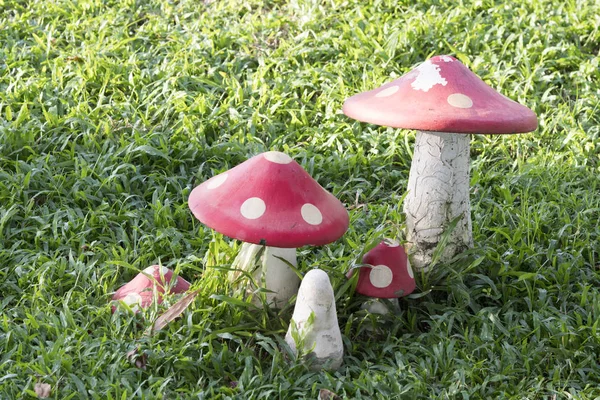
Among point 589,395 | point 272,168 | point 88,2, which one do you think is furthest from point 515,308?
point 88,2

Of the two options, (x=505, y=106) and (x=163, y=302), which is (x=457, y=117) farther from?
(x=163, y=302)

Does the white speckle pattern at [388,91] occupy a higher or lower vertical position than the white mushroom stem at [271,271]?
higher

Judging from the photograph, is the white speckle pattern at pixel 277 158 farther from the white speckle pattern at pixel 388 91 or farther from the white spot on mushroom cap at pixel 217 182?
the white speckle pattern at pixel 388 91

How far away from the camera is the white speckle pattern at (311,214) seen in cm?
311

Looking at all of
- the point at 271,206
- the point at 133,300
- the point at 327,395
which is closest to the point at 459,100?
the point at 271,206

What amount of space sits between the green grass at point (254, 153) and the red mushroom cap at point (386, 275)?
0.11 metres

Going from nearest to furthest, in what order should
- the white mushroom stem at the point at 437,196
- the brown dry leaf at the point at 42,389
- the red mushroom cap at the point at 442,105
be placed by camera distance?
the brown dry leaf at the point at 42,389 < the red mushroom cap at the point at 442,105 < the white mushroom stem at the point at 437,196

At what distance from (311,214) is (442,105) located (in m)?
0.66

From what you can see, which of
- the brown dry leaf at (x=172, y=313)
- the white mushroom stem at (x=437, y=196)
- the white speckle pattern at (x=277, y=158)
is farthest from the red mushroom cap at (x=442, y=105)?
the brown dry leaf at (x=172, y=313)

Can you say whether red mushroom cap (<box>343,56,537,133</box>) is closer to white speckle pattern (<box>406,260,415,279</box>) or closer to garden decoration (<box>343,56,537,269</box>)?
garden decoration (<box>343,56,537,269</box>)

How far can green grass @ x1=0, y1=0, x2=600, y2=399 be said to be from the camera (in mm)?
3266

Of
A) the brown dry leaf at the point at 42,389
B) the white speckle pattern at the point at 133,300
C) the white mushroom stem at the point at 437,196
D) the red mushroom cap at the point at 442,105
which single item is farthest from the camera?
the white mushroom stem at the point at 437,196

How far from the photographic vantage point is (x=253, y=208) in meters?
3.10

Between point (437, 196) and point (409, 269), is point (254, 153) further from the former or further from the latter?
point (409, 269)
